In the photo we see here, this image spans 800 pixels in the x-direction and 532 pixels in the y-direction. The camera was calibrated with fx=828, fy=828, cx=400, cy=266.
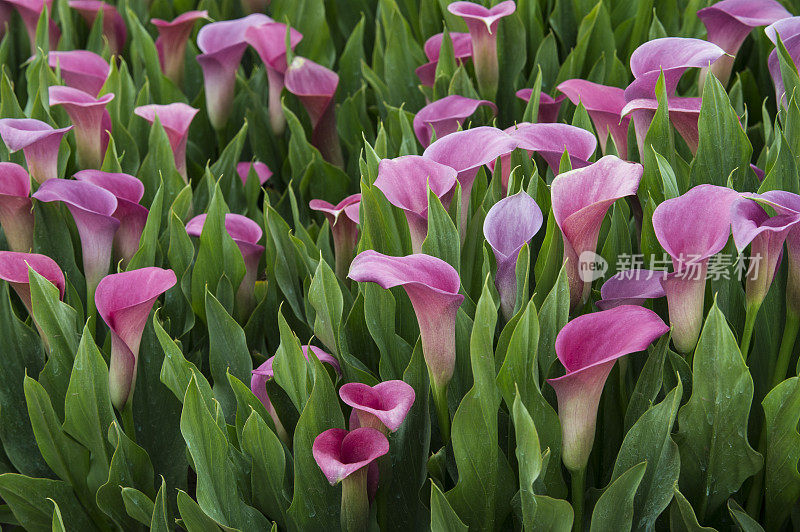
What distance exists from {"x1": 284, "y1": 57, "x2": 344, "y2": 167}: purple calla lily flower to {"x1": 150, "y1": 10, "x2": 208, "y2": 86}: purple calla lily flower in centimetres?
30

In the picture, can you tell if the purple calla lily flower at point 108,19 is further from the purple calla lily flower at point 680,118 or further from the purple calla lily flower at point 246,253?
the purple calla lily flower at point 680,118

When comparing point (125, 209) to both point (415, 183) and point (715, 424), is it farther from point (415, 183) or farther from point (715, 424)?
point (715, 424)

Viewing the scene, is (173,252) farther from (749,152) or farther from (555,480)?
(749,152)

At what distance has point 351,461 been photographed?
840 mm

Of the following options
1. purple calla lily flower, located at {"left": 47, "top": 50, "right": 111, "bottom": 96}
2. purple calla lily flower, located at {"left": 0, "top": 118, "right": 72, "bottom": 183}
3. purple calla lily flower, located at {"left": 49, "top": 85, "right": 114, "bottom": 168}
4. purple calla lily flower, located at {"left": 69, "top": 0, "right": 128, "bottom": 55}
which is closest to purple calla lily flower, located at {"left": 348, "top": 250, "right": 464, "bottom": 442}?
purple calla lily flower, located at {"left": 0, "top": 118, "right": 72, "bottom": 183}

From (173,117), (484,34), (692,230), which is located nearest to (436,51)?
(484,34)

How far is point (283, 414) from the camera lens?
1.03m

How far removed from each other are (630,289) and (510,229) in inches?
5.9

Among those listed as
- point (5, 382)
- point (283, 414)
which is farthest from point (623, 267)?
point (5, 382)

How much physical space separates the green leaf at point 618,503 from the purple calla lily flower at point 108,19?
1.52 m

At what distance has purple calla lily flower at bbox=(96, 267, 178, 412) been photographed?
963 mm

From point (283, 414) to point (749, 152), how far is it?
2.33 ft

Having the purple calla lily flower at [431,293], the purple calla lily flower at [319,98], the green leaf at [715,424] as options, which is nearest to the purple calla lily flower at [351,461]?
the purple calla lily flower at [431,293]

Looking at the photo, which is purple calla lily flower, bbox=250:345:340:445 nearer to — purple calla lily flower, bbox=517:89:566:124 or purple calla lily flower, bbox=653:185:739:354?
purple calla lily flower, bbox=653:185:739:354
